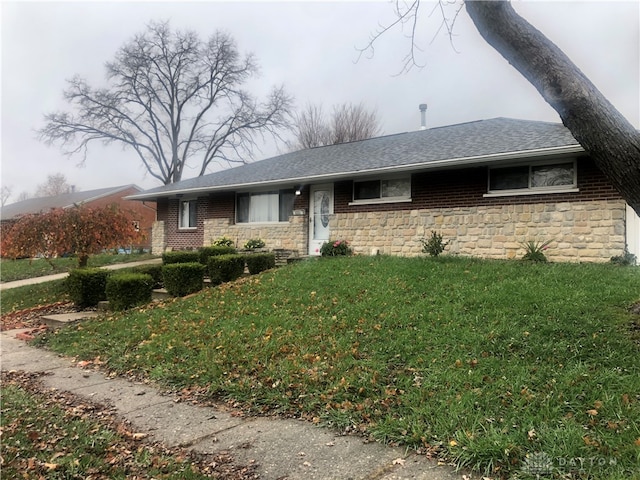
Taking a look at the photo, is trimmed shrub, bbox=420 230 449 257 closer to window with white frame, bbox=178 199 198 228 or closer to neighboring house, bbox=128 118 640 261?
neighboring house, bbox=128 118 640 261

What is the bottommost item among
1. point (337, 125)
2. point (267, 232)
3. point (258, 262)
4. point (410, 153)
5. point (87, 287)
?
point (87, 287)

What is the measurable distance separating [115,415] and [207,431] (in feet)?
3.49

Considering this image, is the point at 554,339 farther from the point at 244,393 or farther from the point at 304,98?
the point at 304,98

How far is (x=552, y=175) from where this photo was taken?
33.3ft

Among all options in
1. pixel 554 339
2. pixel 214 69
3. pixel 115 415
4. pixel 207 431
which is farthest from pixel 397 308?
pixel 214 69

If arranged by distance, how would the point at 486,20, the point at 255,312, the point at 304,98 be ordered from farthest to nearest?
the point at 304,98
the point at 255,312
the point at 486,20

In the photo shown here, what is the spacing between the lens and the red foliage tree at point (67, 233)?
10.1 metres

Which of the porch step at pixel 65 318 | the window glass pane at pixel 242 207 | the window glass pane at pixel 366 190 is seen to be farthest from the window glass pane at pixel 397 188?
the porch step at pixel 65 318

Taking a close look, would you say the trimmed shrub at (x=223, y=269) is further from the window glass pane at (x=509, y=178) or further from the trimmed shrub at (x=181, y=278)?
the window glass pane at (x=509, y=178)

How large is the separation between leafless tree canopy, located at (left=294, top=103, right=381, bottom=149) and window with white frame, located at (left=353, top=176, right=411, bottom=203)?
22.9 m

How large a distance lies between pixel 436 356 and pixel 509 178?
761 cm

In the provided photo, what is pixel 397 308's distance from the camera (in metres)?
6.21

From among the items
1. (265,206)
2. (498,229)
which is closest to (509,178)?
(498,229)

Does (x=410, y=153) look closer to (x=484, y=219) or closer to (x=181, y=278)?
(x=484, y=219)
